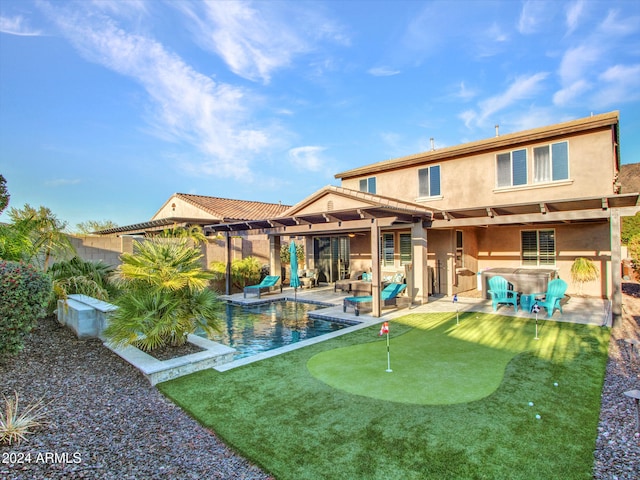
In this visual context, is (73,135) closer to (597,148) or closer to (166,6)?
(166,6)

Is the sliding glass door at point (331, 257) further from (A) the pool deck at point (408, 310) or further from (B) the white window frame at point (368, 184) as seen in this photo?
(A) the pool deck at point (408, 310)

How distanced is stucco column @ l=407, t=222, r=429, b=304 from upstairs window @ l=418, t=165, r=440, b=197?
12.2ft

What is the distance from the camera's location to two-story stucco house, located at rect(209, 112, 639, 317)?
11383 millimetres

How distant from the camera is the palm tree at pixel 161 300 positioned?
660 cm

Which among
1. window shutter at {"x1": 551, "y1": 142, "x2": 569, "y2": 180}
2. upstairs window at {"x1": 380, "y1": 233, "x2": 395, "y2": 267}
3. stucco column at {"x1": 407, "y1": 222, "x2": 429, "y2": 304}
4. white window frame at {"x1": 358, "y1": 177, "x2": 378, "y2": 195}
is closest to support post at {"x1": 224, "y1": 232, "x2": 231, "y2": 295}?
white window frame at {"x1": 358, "y1": 177, "x2": 378, "y2": 195}

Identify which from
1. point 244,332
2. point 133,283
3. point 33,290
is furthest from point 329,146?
point 33,290

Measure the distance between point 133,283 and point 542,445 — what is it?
293 inches

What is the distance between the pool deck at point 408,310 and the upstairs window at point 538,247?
193cm

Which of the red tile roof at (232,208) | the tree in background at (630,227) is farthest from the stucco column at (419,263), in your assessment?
the tree in background at (630,227)

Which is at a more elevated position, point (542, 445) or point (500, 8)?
point (500, 8)

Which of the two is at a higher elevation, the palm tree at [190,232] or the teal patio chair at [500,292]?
the palm tree at [190,232]

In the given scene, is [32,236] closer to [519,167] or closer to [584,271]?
[519,167]

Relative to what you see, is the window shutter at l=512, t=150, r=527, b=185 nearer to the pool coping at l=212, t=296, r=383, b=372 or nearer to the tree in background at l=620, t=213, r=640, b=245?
the pool coping at l=212, t=296, r=383, b=372

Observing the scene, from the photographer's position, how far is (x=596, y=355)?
281 inches
